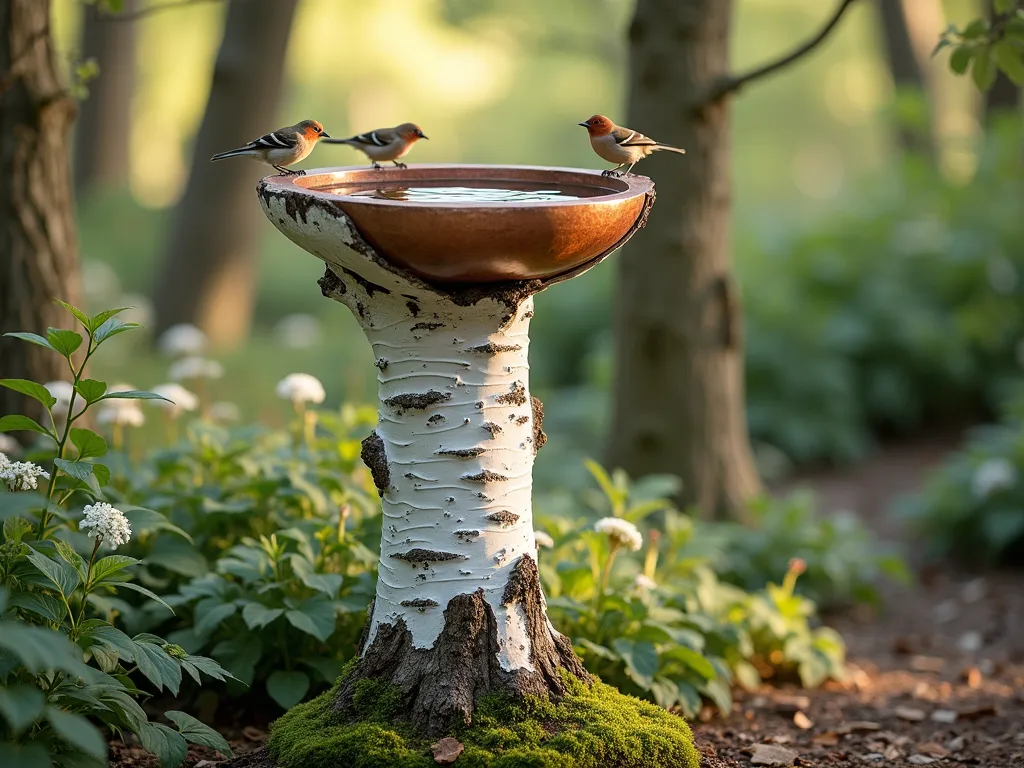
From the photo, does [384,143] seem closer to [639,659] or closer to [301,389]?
[301,389]

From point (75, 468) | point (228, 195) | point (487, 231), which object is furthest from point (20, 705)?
point (228, 195)

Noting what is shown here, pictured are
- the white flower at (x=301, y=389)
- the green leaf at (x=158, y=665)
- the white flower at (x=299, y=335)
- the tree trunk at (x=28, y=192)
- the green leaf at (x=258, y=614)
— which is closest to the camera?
the green leaf at (x=158, y=665)

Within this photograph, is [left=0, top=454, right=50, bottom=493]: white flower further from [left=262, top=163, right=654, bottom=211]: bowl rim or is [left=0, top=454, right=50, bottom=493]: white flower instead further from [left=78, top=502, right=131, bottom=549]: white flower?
[left=262, top=163, right=654, bottom=211]: bowl rim

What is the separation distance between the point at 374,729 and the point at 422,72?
103 ft

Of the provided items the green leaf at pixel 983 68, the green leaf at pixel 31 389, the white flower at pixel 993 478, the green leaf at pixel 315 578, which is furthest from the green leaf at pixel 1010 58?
the white flower at pixel 993 478

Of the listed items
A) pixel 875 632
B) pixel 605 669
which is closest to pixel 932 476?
pixel 875 632

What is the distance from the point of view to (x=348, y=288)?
276 centimetres

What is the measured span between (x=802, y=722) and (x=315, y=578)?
1701 millimetres

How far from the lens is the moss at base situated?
2.53 metres

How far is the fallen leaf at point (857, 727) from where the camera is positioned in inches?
137

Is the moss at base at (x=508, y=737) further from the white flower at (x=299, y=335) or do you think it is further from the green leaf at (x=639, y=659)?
the white flower at (x=299, y=335)

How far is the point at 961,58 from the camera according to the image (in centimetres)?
343

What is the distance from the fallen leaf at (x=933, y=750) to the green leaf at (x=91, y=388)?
2.58 meters

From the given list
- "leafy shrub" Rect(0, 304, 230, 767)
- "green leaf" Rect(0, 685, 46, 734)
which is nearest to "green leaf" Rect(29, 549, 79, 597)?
"leafy shrub" Rect(0, 304, 230, 767)
